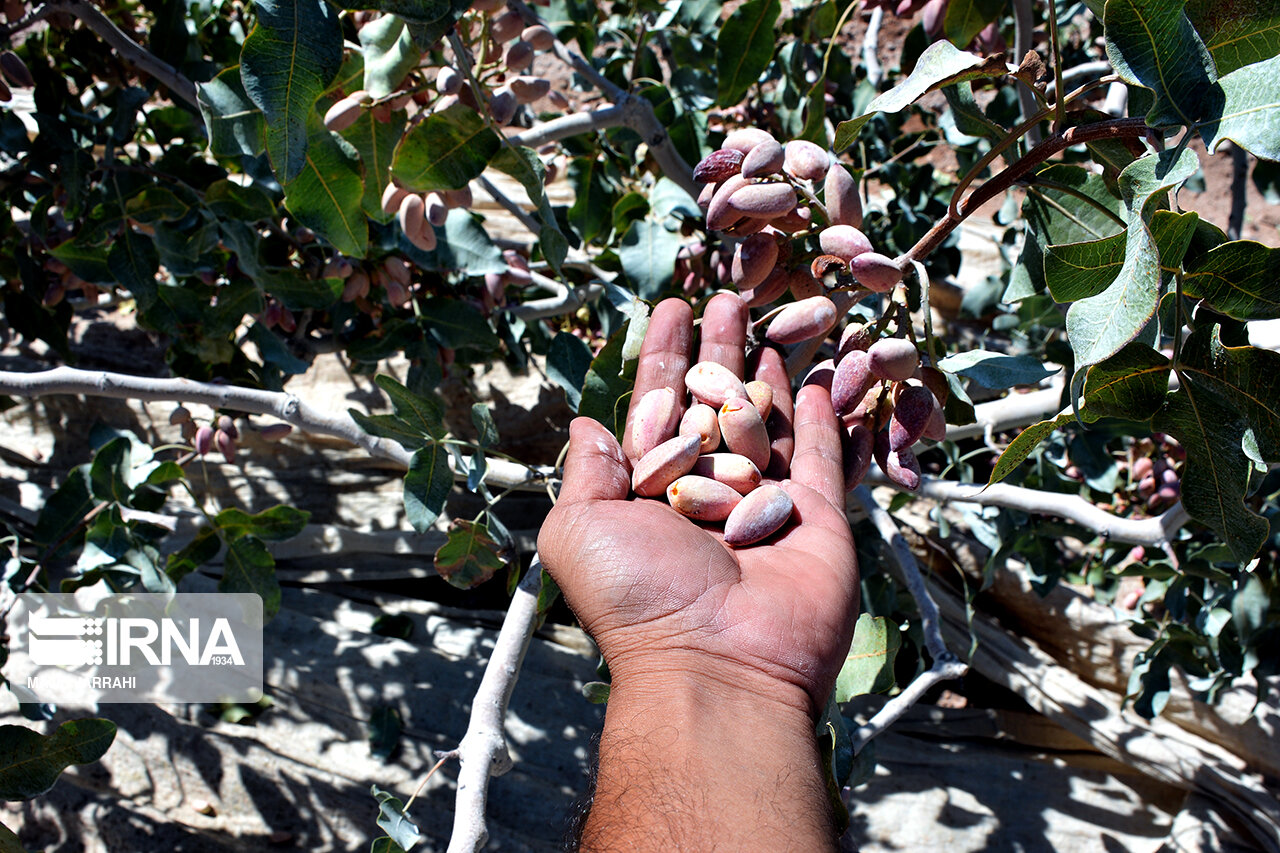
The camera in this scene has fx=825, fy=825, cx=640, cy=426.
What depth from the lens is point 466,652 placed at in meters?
1.90

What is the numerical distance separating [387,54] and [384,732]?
1322mm

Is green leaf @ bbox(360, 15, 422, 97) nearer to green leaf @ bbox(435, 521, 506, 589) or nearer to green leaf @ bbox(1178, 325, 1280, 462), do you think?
green leaf @ bbox(435, 521, 506, 589)

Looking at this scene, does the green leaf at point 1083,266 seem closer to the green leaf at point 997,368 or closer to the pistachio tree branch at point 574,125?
the green leaf at point 997,368

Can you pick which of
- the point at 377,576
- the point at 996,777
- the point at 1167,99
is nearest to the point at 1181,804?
the point at 996,777

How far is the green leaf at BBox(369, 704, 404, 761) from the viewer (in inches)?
65.9

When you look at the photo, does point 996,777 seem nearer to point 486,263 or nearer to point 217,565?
point 486,263

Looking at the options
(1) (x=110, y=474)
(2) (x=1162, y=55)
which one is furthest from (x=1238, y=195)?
(1) (x=110, y=474)

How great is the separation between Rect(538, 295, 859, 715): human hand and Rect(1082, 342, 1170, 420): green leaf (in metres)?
0.31

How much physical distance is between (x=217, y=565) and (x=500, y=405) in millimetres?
800

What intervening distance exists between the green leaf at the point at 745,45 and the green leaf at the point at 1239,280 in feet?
2.58

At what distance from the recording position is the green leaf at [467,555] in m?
1.21

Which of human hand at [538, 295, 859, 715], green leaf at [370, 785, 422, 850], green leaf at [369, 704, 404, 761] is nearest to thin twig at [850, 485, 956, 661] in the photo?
human hand at [538, 295, 859, 715]

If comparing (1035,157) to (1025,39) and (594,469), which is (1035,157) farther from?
(1025,39)

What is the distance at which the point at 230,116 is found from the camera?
94 cm
